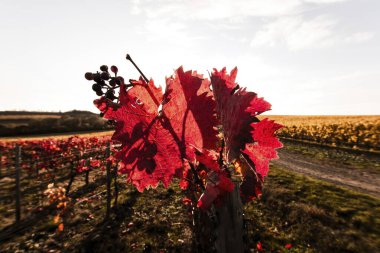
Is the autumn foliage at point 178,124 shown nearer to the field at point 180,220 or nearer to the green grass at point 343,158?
the field at point 180,220

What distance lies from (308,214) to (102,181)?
8.91 metres

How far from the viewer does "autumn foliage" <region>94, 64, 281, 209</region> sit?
0.75m

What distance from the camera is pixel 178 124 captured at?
77 centimetres

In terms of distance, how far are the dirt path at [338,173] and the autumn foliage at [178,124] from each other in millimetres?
10526

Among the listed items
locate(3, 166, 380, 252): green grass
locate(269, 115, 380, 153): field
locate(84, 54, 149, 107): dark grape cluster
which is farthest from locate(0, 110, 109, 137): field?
locate(84, 54, 149, 107): dark grape cluster

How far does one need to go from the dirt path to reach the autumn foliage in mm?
10526

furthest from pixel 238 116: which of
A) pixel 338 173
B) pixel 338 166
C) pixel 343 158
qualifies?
pixel 343 158

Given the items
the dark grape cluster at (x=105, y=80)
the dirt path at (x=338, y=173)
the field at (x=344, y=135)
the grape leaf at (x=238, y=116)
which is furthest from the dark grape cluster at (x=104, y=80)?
the field at (x=344, y=135)

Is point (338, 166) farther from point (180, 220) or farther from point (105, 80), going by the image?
point (105, 80)

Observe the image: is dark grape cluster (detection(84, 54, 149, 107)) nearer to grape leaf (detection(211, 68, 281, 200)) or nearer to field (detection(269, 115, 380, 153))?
grape leaf (detection(211, 68, 281, 200))

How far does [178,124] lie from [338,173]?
13519 millimetres

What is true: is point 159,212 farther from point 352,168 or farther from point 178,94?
point 352,168

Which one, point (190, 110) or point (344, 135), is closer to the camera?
point (190, 110)

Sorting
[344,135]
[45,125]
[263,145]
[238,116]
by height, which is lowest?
[344,135]
